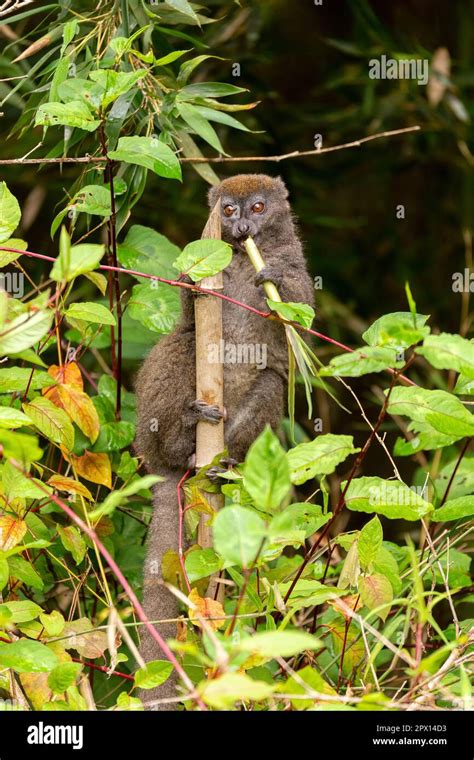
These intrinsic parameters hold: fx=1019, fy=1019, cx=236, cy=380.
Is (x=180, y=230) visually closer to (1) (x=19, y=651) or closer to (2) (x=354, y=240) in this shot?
(2) (x=354, y=240)

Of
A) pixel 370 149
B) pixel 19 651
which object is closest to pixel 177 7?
pixel 19 651

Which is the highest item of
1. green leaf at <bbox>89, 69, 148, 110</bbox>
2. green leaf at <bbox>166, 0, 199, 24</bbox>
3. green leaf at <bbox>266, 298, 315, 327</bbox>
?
green leaf at <bbox>166, 0, 199, 24</bbox>

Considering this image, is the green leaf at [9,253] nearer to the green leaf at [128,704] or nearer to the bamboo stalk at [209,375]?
the bamboo stalk at [209,375]

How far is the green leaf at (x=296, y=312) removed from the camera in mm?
2830

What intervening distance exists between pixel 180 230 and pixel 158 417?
2639mm

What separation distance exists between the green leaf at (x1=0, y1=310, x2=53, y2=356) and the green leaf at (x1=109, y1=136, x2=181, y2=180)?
1174 mm

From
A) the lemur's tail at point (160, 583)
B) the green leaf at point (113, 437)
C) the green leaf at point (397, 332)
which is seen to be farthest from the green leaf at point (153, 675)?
the green leaf at point (113, 437)

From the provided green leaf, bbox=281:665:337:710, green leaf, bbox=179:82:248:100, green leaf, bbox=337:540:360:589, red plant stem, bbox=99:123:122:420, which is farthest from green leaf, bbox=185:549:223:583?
green leaf, bbox=179:82:248:100

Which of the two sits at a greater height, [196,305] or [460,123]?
[460,123]

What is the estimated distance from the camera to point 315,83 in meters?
7.52

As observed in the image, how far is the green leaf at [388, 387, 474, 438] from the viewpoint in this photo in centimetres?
262

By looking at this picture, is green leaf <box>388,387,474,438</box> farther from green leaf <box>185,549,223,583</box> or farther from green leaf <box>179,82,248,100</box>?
green leaf <box>179,82,248,100</box>

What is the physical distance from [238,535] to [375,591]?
0.92 meters

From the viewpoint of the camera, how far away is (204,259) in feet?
9.83
